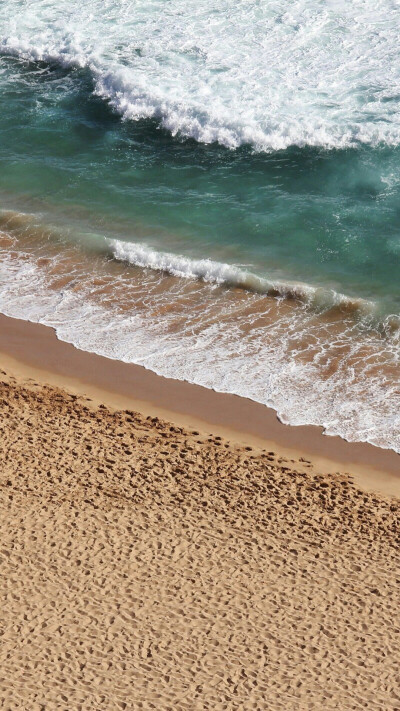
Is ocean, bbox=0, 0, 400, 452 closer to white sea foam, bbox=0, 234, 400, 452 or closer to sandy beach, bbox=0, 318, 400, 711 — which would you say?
white sea foam, bbox=0, 234, 400, 452

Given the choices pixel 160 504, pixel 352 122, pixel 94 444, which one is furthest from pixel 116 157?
pixel 160 504

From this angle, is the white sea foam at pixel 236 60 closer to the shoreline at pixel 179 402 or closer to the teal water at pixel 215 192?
the teal water at pixel 215 192

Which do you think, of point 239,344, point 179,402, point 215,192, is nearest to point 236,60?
point 215,192

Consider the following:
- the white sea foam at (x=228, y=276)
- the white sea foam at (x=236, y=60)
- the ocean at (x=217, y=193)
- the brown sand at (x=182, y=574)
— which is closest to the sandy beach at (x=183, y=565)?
the brown sand at (x=182, y=574)

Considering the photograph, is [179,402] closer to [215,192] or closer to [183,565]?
[183,565]

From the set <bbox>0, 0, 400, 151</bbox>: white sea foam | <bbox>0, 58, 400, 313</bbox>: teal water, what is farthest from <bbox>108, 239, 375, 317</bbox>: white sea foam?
<bbox>0, 0, 400, 151</bbox>: white sea foam
